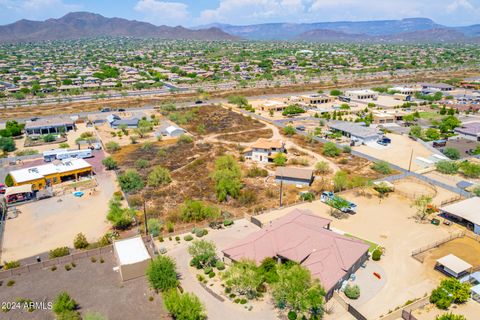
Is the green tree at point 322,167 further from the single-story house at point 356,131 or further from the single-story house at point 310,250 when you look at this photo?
the single-story house at point 310,250

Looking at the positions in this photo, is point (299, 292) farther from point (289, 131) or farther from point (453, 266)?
point (289, 131)

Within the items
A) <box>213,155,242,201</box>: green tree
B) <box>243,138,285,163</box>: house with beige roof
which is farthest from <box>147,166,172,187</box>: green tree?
<box>243,138,285,163</box>: house with beige roof

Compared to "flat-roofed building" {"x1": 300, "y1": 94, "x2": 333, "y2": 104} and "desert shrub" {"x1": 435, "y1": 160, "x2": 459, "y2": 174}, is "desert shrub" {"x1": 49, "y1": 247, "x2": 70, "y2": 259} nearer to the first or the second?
"desert shrub" {"x1": 435, "y1": 160, "x2": 459, "y2": 174}

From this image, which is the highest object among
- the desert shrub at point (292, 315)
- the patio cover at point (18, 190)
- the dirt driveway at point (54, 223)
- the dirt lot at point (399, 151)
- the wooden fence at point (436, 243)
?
the patio cover at point (18, 190)

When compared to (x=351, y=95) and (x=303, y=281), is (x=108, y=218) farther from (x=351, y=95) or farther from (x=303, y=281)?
(x=351, y=95)

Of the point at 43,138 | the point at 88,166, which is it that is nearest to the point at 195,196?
the point at 88,166

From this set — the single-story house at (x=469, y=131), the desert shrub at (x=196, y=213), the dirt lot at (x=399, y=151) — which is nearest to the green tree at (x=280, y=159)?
the dirt lot at (x=399, y=151)

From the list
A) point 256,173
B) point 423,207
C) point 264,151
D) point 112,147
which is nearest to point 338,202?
point 423,207
